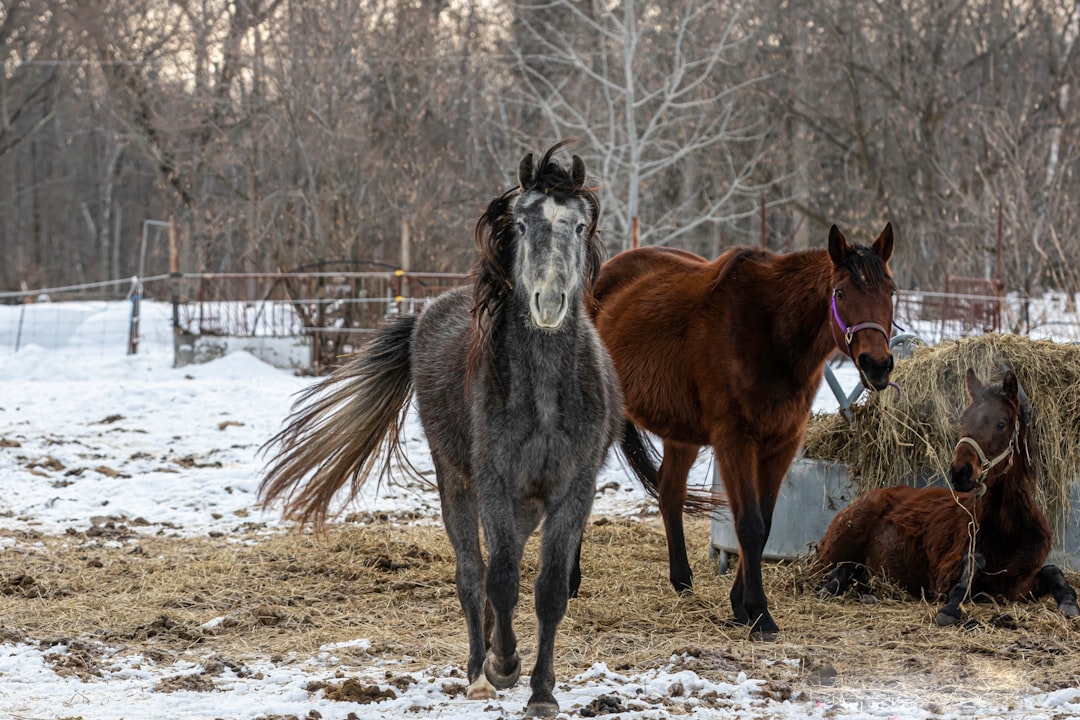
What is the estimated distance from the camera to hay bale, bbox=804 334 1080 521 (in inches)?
235

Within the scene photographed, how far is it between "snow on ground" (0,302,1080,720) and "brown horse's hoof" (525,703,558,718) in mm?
141

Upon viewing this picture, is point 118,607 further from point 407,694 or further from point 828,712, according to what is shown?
point 828,712

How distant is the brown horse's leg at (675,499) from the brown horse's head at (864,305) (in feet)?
4.93

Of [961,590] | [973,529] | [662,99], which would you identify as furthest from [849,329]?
[662,99]

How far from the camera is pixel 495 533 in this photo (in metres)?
3.92

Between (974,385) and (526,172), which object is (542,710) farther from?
(974,385)

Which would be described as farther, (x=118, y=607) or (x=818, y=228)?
(x=818, y=228)

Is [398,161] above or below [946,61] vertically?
below

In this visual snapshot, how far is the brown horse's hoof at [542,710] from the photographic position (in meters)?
3.79

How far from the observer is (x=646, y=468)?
654 cm

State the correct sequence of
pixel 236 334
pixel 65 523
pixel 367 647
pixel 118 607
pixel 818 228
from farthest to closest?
pixel 818 228 → pixel 236 334 → pixel 65 523 → pixel 118 607 → pixel 367 647

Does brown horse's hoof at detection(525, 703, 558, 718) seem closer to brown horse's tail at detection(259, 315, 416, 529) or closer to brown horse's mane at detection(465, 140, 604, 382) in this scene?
brown horse's mane at detection(465, 140, 604, 382)

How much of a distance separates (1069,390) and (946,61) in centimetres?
1985

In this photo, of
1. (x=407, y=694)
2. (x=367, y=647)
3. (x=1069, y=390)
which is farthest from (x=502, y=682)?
(x=1069, y=390)
